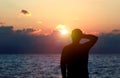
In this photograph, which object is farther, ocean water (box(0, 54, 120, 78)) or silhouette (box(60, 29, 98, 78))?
ocean water (box(0, 54, 120, 78))

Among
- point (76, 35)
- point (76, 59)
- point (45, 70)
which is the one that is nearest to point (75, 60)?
point (76, 59)

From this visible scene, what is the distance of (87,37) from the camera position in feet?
21.2

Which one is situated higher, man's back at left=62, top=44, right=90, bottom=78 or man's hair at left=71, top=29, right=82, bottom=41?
man's hair at left=71, top=29, right=82, bottom=41

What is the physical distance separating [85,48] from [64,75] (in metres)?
0.66

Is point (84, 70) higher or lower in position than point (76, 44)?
lower

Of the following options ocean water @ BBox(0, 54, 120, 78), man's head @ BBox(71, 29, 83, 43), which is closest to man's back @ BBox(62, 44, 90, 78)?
man's head @ BBox(71, 29, 83, 43)

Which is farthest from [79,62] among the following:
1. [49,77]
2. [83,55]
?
[49,77]

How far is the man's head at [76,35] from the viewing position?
641 cm

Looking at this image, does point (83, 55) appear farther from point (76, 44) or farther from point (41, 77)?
point (41, 77)

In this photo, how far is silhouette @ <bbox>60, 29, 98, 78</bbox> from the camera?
6.44 meters

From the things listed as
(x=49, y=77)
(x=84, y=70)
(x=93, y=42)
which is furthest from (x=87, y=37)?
(x=49, y=77)

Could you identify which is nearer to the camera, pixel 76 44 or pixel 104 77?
pixel 76 44

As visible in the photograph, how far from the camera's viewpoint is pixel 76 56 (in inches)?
255

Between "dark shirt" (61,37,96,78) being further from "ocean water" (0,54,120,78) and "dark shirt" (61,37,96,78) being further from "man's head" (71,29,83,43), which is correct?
"ocean water" (0,54,120,78)
